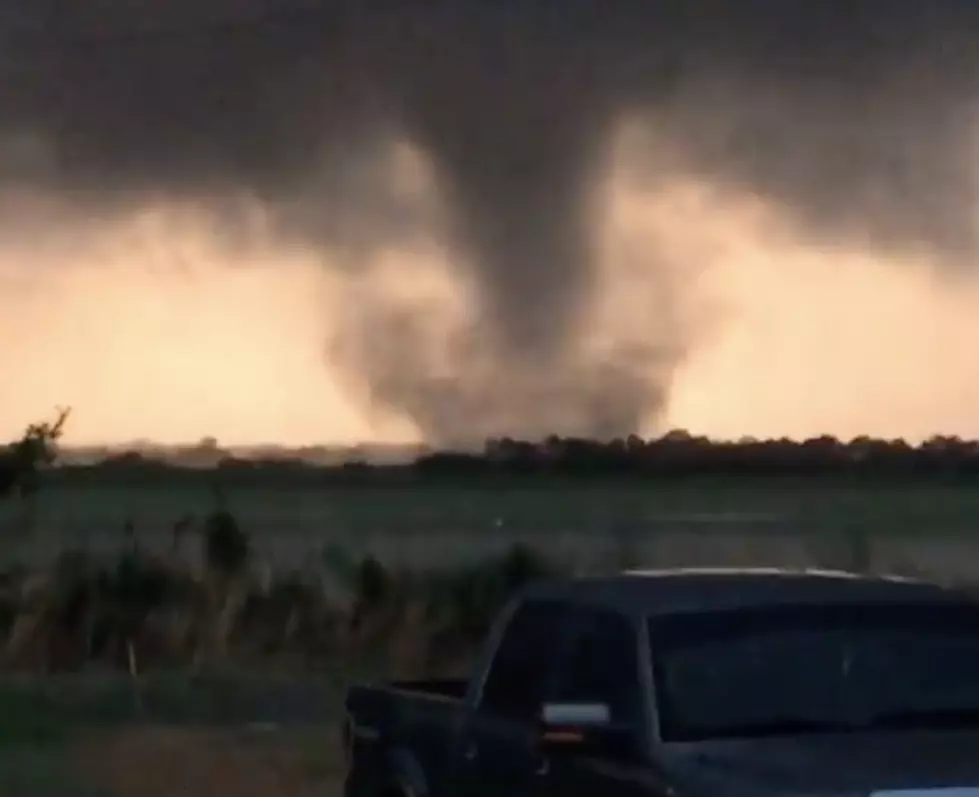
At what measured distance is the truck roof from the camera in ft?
27.3

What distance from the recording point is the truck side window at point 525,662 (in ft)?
29.2

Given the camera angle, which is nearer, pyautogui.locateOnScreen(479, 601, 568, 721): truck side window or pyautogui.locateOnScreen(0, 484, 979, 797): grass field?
pyautogui.locateOnScreen(479, 601, 568, 721): truck side window

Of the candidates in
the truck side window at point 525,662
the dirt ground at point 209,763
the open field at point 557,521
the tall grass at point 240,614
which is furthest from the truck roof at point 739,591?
the open field at point 557,521

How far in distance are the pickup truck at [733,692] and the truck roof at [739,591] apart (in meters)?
0.01

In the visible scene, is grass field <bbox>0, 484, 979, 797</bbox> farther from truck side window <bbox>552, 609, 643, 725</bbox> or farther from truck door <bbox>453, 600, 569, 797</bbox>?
truck side window <bbox>552, 609, 643, 725</bbox>

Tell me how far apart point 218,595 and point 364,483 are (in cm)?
4611

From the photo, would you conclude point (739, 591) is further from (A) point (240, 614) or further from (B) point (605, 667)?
(A) point (240, 614)

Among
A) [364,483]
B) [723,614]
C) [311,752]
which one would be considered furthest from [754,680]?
[364,483]

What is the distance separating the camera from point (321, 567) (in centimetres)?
2742

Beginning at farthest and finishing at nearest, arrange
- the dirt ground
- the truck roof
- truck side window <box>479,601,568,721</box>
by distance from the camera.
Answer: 1. the dirt ground
2. truck side window <box>479,601,568,721</box>
3. the truck roof

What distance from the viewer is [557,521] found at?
145 ft

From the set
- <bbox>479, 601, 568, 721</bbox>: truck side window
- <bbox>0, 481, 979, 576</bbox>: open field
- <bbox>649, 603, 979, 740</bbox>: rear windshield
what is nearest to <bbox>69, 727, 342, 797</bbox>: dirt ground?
<bbox>479, 601, 568, 721</bbox>: truck side window

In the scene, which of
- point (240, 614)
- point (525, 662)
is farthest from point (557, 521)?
point (525, 662)

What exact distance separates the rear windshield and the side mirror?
0.54ft
